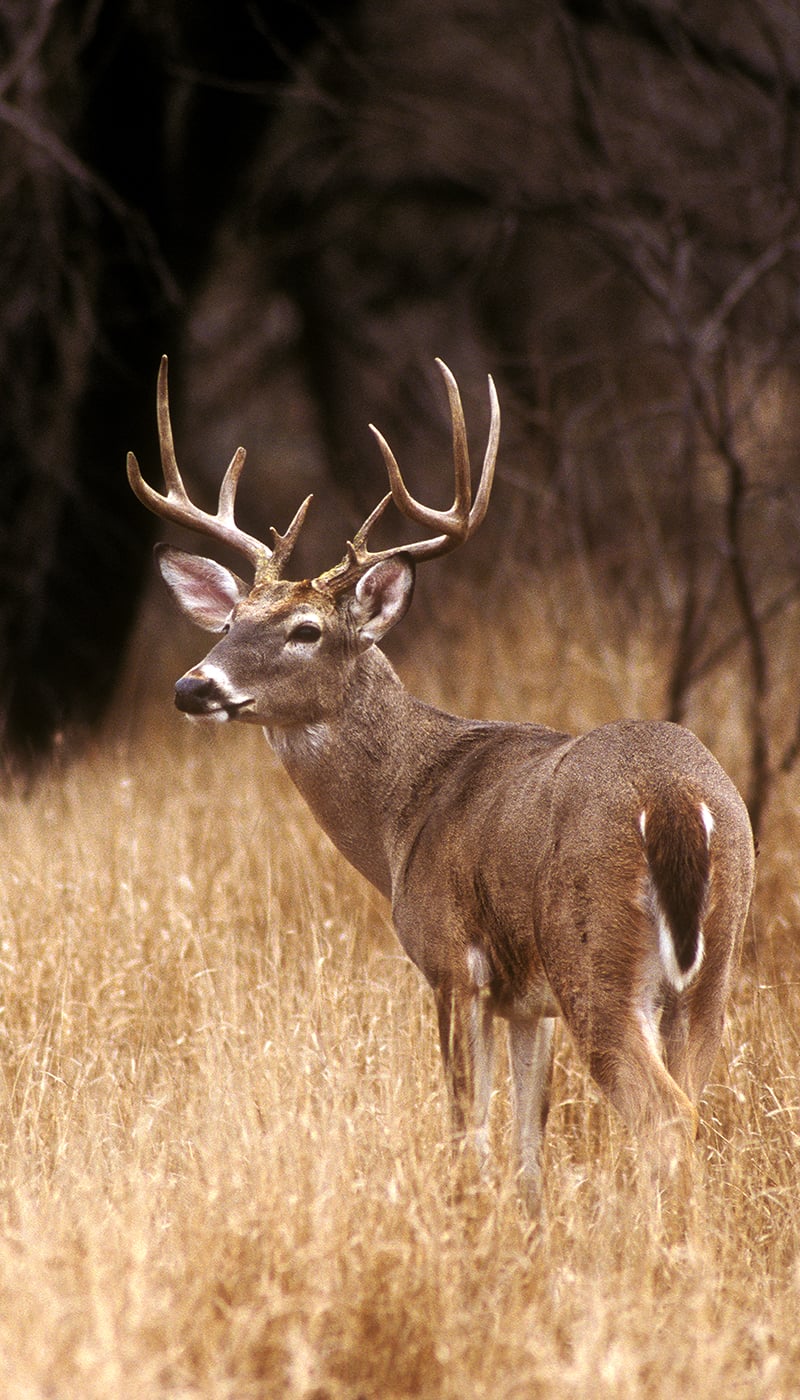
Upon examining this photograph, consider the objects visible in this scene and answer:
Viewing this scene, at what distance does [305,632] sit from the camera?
182 inches

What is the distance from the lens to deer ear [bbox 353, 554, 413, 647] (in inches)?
183

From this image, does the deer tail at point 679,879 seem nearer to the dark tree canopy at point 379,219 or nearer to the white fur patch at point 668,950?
the white fur patch at point 668,950

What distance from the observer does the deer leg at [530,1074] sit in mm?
4223

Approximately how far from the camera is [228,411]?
1620 cm

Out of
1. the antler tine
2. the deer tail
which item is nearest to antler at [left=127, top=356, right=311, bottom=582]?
the antler tine

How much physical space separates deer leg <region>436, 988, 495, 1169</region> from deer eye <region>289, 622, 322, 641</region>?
1.05 metres

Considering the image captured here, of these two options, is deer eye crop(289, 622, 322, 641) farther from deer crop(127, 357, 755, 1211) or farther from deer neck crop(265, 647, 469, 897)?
deer neck crop(265, 647, 469, 897)

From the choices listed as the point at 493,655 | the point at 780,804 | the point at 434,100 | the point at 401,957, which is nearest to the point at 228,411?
the point at 434,100

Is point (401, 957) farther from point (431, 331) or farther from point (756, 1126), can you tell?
point (431, 331)

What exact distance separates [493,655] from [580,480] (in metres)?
2.09

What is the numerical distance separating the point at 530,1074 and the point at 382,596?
4.12 ft

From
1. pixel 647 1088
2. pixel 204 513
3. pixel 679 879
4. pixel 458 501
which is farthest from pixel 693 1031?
pixel 204 513

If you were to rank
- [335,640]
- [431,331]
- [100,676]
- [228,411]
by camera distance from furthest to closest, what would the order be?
[228,411]
[431,331]
[100,676]
[335,640]

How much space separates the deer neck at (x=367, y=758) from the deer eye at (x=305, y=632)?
0.17 m
